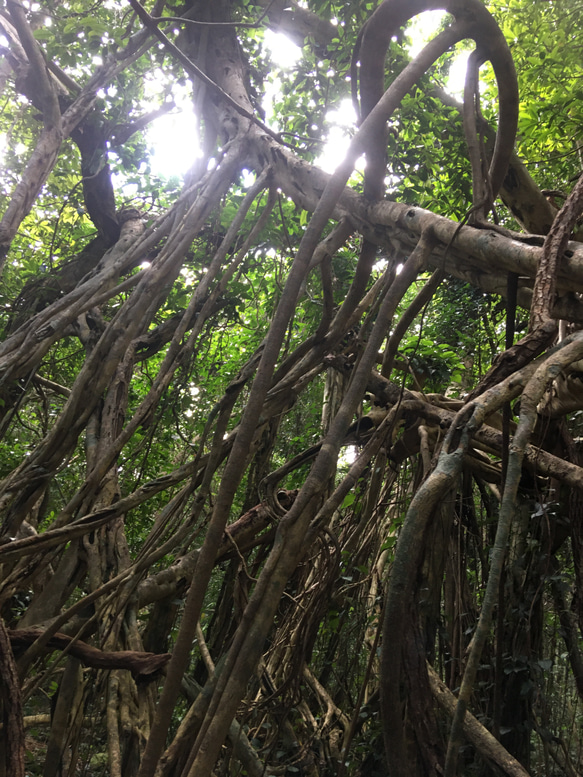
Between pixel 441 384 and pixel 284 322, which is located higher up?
pixel 441 384

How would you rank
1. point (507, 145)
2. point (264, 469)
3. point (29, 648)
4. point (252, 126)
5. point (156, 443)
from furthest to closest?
point (156, 443), point (264, 469), point (252, 126), point (507, 145), point (29, 648)

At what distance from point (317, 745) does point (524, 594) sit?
4.02ft

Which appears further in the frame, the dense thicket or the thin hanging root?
the thin hanging root

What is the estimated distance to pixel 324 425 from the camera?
3.22m

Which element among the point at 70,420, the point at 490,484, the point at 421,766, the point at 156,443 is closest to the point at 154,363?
the point at 156,443

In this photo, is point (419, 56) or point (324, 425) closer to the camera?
point (419, 56)

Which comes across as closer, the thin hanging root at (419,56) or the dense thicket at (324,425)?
the dense thicket at (324,425)

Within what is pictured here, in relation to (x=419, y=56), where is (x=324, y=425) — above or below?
below

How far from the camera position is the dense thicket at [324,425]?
4.09 ft

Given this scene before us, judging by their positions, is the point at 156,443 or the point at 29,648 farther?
the point at 156,443

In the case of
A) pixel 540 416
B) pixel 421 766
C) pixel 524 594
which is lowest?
pixel 421 766

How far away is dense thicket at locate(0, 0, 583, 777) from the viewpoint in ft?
4.09

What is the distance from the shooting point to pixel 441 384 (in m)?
3.09

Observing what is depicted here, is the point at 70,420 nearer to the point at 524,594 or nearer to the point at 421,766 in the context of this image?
the point at 421,766
